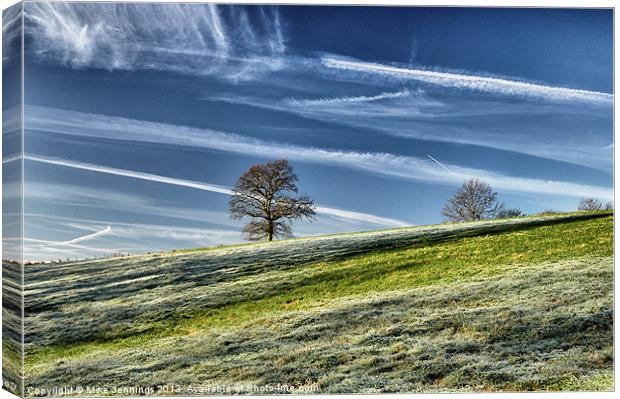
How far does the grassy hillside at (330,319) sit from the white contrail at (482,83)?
2610 mm

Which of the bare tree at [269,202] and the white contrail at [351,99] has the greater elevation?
the white contrail at [351,99]

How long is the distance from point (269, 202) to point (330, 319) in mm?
2667

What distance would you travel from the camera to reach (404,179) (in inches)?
639

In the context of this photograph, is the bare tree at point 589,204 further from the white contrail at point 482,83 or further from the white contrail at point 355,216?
the white contrail at point 355,216

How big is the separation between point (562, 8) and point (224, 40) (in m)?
6.94

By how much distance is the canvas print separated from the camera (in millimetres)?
14891

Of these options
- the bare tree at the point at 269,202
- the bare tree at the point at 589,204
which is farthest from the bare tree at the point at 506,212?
the bare tree at the point at 269,202

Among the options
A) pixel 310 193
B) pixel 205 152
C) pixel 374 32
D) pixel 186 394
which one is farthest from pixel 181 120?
pixel 186 394

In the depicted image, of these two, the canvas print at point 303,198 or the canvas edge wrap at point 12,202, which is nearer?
the canvas edge wrap at point 12,202

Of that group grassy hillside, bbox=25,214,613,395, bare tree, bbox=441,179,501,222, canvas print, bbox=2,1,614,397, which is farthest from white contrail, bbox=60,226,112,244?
bare tree, bbox=441,179,501,222

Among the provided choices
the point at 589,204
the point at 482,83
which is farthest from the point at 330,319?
the point at 589,204

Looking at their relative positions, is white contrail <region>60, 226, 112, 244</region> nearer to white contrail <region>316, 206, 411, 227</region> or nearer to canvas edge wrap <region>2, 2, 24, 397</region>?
canvas edge wrap <region>2, 2, 24, 397</region>

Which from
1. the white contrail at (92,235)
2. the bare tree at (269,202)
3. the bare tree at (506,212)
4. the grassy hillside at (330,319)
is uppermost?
the bare tree at (269,202)

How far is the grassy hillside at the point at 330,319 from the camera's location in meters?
14.9
